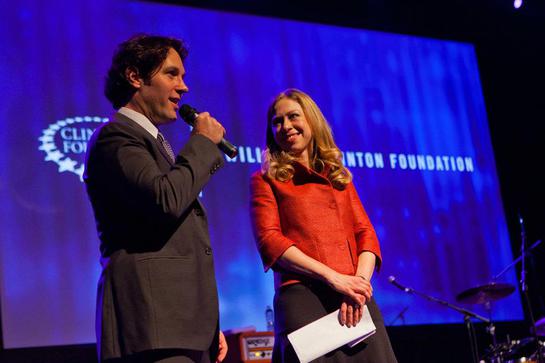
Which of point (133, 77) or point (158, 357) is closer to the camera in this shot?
point (158, 357)

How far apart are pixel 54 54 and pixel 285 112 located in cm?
227

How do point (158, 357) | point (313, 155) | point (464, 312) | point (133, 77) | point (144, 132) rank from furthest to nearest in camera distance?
1. point (464, 312)
2. point (313, 155)
3. point (133, 77)
4. point (144, 132)
5. point (158, 357)

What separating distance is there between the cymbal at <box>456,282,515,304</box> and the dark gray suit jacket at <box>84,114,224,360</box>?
3.25 m

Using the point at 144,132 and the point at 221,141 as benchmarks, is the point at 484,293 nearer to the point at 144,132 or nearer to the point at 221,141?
the point at 221,141

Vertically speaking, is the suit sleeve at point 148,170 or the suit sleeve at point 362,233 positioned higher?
the suit sleeve at point 148,170

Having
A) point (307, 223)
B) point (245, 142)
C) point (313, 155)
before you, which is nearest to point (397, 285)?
point (245, 142)

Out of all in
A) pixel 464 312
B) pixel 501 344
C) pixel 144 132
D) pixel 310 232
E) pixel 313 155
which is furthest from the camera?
pixel 501 344

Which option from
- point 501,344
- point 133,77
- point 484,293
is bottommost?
point 501,344

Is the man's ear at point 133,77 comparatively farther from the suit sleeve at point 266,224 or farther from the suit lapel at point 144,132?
the suit sleeve at point 266,224

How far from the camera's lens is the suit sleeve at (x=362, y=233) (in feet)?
7.86

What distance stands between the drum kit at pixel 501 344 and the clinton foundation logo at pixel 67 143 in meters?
2.56

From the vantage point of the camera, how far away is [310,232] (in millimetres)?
2305

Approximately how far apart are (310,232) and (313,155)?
0.36m

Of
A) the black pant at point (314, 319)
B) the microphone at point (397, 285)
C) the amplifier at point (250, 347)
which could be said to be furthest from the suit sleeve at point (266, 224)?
the microphone at point (397, 285)
